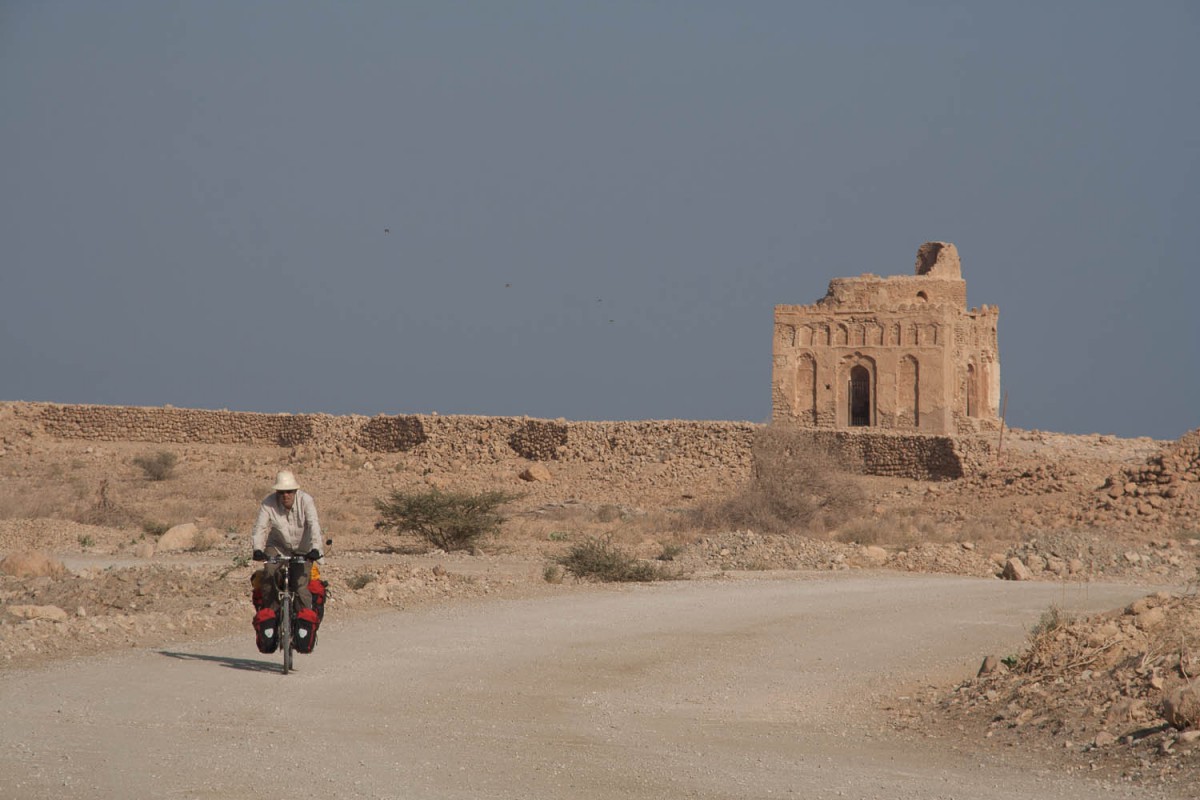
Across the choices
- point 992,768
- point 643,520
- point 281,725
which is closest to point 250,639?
point 281,725

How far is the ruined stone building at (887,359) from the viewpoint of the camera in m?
43.2

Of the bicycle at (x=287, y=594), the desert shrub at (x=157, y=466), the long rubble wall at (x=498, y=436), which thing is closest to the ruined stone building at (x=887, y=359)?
the long rubble wall at (x=498, y=436)

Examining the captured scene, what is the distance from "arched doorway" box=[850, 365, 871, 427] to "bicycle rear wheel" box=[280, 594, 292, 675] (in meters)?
35.9

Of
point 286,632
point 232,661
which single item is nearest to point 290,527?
point 286,632

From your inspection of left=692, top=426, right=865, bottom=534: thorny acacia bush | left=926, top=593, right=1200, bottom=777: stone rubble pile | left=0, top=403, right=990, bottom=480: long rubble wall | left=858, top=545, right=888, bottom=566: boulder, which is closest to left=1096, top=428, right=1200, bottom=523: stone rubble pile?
left=692, top=426, right=865, bottom=534: thorny acacia bush

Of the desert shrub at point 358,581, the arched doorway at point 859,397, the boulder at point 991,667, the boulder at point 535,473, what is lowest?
the boulder at point 991,667

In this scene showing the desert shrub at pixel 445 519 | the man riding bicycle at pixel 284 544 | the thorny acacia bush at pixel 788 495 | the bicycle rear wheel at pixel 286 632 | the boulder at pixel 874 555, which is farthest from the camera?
the thorny acacia bush at pixel 788 495

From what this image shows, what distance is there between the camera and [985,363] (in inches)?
1829

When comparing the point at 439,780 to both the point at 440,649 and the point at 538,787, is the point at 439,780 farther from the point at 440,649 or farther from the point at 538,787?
the point at 440,649

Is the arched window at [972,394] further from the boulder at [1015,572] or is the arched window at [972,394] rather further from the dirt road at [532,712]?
the dirt road at [532,712]

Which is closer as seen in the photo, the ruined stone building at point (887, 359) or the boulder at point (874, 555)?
the boulder at point (874, 555)

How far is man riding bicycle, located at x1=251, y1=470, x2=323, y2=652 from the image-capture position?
1005cm

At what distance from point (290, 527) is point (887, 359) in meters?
35.2

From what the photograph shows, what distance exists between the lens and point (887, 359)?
43.7 meters
